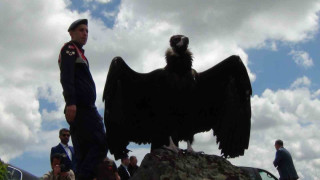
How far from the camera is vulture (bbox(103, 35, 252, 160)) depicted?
5.74 m

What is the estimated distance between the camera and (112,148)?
6027 mm

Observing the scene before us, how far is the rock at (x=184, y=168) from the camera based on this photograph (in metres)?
4.88

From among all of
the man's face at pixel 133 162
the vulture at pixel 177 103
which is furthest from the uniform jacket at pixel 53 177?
the man's face at pixel 133 162

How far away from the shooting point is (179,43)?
240 inches

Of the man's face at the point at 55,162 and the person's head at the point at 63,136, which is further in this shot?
the person's head at the point at 63,136

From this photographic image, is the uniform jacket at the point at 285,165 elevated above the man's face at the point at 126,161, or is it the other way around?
the uniform jacket at the point at 285,165

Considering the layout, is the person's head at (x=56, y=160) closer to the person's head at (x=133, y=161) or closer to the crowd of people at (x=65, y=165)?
the crowd of people at (x=65, y=165)

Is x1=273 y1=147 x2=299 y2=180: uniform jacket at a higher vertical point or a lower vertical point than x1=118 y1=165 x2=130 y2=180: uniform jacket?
higher

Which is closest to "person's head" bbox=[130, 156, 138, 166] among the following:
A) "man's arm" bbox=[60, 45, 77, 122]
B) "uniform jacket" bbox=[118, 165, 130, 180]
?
"uniform jacket" bbox=[118, 165, 130, 180]

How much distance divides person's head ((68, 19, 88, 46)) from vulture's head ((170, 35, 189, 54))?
4.73 ft

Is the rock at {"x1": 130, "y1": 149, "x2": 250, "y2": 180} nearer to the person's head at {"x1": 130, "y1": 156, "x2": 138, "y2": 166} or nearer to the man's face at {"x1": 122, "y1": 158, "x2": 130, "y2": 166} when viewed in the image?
the man's face at {"x1": 122, "y1": 158, "x2": 130, "y2": 166}

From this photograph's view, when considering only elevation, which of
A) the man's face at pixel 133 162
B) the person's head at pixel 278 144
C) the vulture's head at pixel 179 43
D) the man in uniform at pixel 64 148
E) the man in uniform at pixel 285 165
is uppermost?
the person's head at pixel 278 144

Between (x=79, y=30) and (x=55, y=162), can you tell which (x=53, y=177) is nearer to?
(x=55, y=162)

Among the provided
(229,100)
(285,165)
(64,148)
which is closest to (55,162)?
(64,148)
